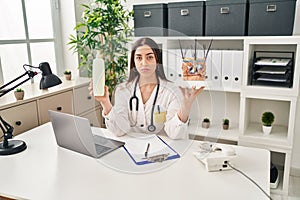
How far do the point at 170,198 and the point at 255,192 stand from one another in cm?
31

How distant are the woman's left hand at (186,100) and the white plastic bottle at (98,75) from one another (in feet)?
1.18

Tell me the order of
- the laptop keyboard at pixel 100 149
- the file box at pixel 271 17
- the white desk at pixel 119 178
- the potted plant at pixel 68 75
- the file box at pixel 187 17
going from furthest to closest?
the potted plant at pixel 68 75 → the file box at pixel 187 17 → the file box at pixel 271 17 → the laptop keyboard at pixel 100 149 → the white desk at pixel 119 178

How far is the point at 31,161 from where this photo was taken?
1266 millimetres

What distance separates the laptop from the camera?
123 cm

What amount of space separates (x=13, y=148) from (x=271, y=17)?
1.75m

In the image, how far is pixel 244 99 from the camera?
6.61 ft

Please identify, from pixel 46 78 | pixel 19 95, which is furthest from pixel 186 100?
pixel 19 95

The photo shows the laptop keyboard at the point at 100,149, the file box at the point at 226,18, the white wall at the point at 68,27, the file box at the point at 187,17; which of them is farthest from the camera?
the white wall at the point at 68,27

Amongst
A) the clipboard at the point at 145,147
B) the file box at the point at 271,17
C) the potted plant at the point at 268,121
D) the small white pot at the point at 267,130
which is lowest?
the small white pot at the point at 267,130

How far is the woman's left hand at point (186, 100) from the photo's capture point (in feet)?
4.08

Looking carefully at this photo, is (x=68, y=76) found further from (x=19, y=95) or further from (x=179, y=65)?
(x=179, y=65)

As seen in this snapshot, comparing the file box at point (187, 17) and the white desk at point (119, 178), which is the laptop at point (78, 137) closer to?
the white desk at point (119, 178)

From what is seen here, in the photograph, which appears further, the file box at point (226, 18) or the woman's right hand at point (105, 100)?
the file box at point (226, 18)

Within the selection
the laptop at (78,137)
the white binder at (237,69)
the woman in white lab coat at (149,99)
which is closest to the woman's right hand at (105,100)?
the woman in white lab coat at (149,99)
